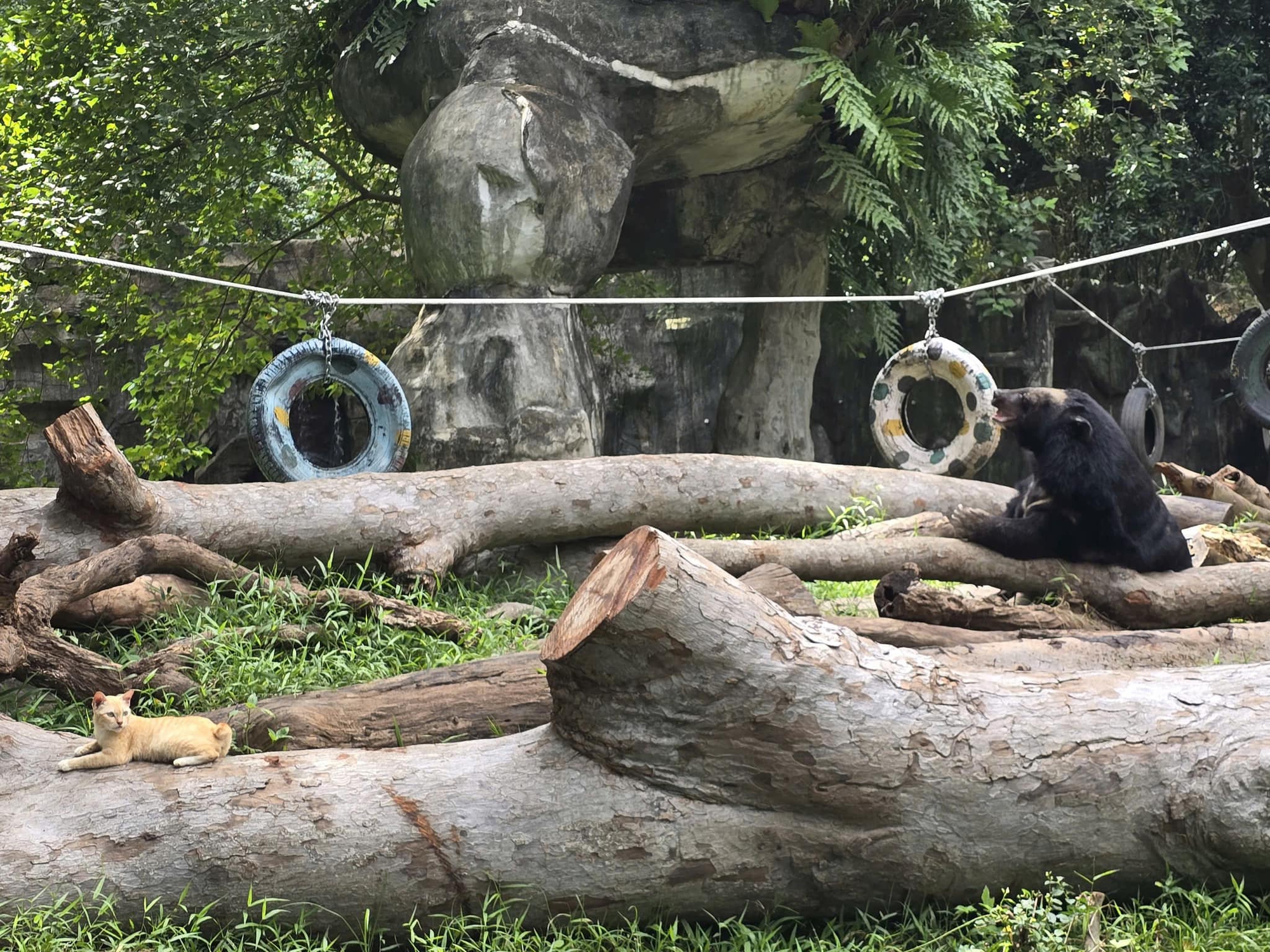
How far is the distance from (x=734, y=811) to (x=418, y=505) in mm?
3170

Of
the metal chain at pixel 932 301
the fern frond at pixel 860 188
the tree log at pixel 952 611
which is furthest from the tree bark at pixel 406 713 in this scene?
the fern frond at pixel 860 188

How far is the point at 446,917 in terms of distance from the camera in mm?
2947

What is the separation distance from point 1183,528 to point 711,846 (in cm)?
525

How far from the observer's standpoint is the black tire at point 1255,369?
8109mm

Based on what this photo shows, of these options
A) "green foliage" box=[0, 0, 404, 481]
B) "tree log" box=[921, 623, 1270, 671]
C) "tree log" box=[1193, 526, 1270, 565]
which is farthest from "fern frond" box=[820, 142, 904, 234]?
"tree log" box=[921, 623, 1270, 671]

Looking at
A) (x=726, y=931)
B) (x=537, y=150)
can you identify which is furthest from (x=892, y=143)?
(x=726, y=931)

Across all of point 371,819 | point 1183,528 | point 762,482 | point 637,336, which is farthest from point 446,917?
point 637,336

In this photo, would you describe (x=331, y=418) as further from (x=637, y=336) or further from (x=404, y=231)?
(x=404, y=231)

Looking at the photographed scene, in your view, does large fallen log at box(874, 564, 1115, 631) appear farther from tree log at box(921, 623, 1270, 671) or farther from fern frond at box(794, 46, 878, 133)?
fern frond at box(794, 46, 878, 133)

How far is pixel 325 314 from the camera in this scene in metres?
6.34

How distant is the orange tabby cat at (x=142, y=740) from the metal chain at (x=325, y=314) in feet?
10.6

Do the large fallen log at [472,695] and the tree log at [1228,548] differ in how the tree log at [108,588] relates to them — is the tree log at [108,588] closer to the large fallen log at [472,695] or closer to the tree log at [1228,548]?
the large fallen log at [472,695]

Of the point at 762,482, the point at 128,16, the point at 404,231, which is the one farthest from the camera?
the point at 128,16

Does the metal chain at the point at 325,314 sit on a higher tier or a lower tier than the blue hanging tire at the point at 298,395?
higher
